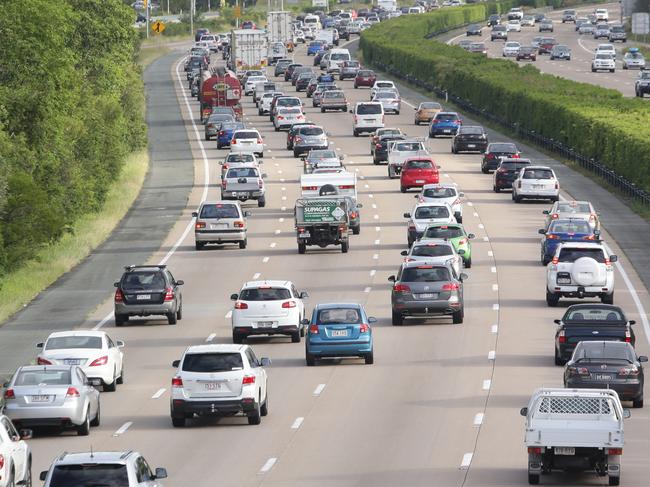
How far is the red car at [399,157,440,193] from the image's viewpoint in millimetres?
A: 78812

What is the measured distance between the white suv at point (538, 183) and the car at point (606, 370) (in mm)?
39345

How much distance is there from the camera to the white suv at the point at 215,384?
3356cm

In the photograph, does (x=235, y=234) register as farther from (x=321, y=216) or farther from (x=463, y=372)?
(x=463, y=372)

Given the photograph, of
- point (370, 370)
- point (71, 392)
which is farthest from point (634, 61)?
point (71, 392)

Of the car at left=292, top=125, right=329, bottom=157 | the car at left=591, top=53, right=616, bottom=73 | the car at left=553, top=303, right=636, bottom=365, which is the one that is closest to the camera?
the car at left=553, top=303, right=636, bottom=365

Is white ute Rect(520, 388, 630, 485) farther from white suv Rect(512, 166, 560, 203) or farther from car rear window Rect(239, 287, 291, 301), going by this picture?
white suv Rect(512, 166, 560, 203)

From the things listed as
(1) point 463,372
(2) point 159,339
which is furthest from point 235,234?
(1) point 463,372

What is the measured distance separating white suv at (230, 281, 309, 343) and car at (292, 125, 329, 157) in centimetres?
4985

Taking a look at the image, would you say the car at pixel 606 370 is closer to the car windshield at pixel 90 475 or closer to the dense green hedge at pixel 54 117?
the car windshield at pixel 90 475

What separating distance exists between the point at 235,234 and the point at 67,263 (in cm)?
593

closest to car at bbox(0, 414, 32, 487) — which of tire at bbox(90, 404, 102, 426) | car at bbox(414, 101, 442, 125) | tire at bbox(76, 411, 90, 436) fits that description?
tire at bbox(76, 411, 90, 436)

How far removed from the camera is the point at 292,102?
365ft

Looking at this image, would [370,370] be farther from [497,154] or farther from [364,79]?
[364,79]

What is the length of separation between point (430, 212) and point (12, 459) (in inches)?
1460
